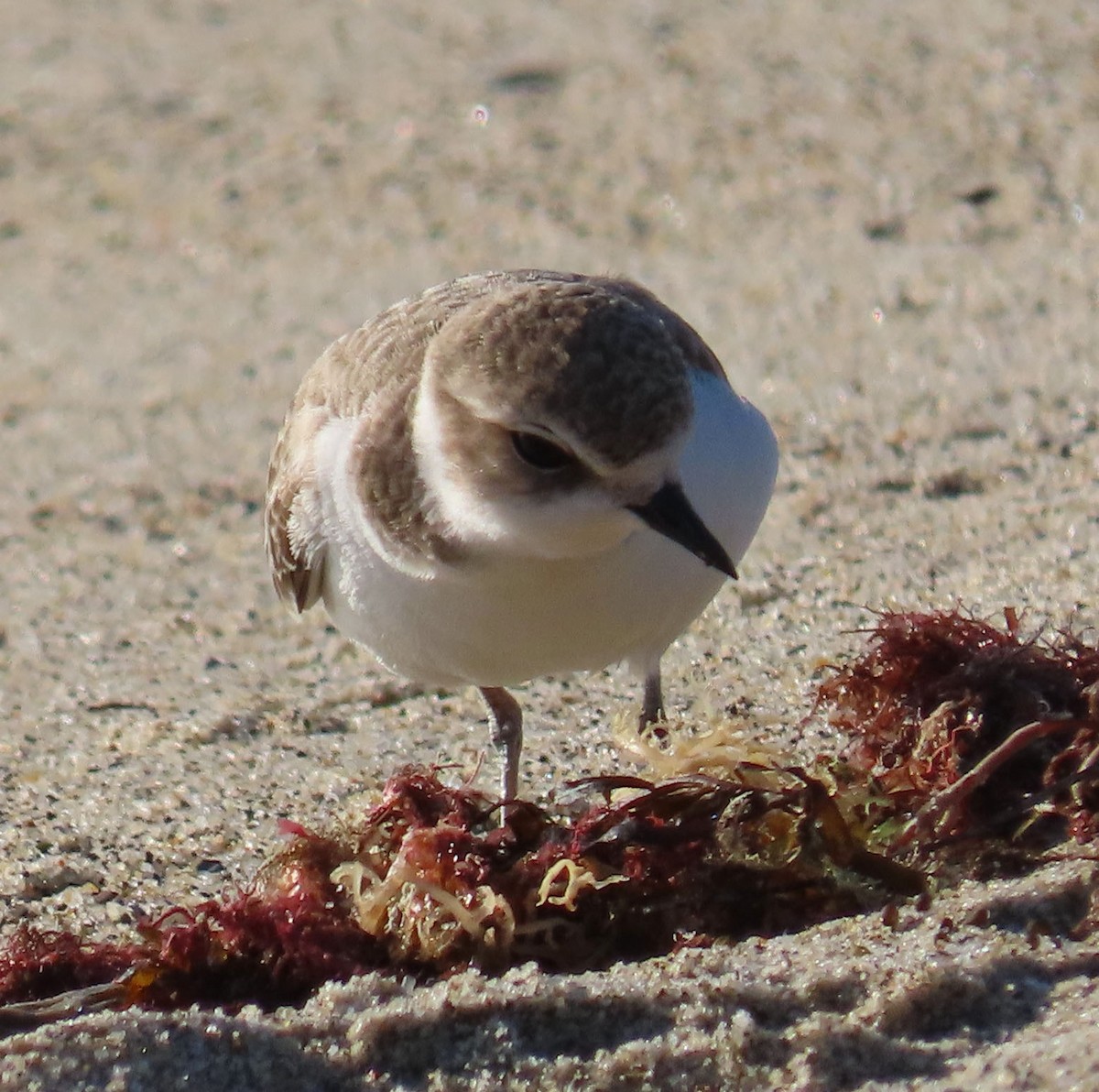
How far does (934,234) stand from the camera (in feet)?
23.4

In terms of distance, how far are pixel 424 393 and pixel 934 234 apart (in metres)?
4.04

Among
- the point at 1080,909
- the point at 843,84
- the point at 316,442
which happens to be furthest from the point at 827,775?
the point at 843,84

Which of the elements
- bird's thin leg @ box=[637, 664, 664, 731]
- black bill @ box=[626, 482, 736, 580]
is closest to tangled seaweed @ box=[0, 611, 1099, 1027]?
black bill @ box=[626, 482, 736, 580]

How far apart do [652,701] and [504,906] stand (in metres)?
1.13

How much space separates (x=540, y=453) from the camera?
A: 3.37 m

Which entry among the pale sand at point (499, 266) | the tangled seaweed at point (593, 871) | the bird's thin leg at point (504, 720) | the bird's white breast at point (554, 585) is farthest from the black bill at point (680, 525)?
the bird's thin leg at point (504, 720)

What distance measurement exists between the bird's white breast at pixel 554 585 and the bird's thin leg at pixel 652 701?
11 cm

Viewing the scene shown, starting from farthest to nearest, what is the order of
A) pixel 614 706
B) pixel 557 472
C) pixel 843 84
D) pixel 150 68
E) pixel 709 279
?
pixel 150 68, pixel 843 84, pixel 709 279, pixel 614 706, pixel 557 472

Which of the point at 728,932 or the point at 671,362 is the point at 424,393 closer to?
the point at 671,362

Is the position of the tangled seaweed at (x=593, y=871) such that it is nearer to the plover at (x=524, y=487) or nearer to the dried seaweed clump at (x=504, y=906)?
the dried seaweed clump at (x=504, y=906)

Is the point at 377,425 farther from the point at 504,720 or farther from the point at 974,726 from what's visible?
the point at 974,726

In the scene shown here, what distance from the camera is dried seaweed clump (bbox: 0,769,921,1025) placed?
9.95ft

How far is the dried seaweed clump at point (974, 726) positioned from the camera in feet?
10.3

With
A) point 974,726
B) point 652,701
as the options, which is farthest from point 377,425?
point 974,726
